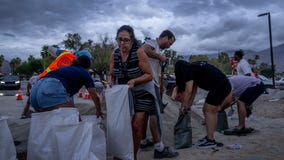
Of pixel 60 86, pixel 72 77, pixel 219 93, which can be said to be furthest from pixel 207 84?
pixel 60 86

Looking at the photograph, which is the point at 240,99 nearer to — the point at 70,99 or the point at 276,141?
the point at 276,141

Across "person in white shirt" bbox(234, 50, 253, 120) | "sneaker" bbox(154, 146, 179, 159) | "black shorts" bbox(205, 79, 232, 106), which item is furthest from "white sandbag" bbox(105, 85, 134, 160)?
"person in white shirt" bbox(234, 50, 253, 120)

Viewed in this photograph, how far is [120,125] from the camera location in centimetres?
334

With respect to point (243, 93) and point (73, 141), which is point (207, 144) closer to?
point (243, 93)

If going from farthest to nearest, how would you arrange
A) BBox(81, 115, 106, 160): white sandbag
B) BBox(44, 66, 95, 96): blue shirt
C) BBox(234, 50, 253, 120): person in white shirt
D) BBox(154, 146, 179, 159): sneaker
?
BBox(234, 50, 253, 120): person in white shirt, BBox(154, 146, 179, 159): sneaker, BBox(44, 66, 95, 96): blue shirt, BBox(81, 115, 106, 160): white sandbag

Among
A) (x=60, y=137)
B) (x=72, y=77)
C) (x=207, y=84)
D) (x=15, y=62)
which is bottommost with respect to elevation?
(x=60, y=137)

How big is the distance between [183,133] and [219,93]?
0.82 metres

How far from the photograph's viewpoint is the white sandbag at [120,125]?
3342 mm

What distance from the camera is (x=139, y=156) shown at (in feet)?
14.2

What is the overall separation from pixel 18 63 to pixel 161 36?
380 feet

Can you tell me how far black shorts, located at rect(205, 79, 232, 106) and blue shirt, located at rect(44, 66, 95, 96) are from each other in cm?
198

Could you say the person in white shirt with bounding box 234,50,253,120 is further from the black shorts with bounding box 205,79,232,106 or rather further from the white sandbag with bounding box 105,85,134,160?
the white sandbag with bounding box 105,85,134,160

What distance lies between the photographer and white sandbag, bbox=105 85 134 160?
3342 mm

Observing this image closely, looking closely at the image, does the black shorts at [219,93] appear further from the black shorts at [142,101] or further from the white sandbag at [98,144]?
the white sandbag at [98,144]
